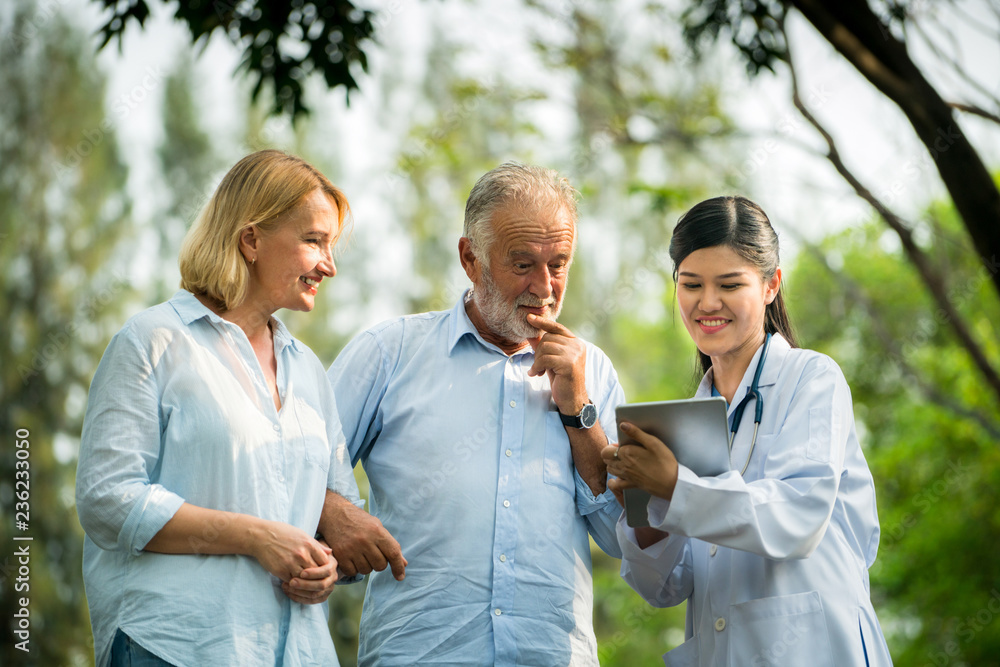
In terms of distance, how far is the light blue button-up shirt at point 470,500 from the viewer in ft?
9.38

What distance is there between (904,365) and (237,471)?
4961 mm

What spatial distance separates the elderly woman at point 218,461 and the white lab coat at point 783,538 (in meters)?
1.03

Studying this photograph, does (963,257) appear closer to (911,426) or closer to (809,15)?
(911,426)

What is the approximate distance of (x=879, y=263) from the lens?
712 inches

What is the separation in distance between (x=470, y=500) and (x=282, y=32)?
8.73 feet

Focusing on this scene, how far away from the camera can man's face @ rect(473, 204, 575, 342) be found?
3.09m

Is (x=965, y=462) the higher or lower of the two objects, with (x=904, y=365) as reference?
lower

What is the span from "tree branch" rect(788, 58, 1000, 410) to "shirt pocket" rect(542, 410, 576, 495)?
1.54 metres

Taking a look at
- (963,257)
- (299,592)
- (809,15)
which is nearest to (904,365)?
(809,15)

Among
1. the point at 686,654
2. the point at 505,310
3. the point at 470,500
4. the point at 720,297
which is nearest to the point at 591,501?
the point at 470,500

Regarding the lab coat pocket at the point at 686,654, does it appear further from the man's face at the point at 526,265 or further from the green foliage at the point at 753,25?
the green foliage at the point at 753,25

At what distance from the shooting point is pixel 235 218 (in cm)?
260

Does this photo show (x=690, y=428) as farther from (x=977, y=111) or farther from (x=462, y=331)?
(x=977, y=111)

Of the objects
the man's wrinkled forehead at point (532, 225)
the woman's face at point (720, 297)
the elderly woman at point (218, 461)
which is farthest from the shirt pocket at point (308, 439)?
the woman's face at point (720, 297)
